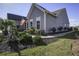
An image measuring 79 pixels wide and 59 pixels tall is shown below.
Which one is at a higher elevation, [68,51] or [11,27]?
[11,27]

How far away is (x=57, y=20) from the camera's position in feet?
14.0

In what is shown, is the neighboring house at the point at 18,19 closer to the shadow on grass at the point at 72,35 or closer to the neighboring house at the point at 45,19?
the neighboring house at the point at 45,19

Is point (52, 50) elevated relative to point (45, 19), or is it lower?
lower

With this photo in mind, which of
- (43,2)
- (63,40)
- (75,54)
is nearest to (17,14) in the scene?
(43,2)

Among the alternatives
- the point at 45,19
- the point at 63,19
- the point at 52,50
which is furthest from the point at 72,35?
the point at 45,19

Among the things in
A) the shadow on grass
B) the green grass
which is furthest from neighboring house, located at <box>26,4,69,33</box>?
the green grass

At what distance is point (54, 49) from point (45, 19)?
1.75 ft

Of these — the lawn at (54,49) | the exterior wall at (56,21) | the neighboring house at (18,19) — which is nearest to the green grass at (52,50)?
the lawn at (54,49)

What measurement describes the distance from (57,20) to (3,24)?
917 mm

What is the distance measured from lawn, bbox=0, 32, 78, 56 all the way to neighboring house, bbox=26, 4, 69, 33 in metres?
0.25

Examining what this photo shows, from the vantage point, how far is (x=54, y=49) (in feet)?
13.9

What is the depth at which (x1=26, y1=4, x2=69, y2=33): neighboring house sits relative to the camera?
4258 millimetres

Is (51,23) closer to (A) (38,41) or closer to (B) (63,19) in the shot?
(B) (63,19)

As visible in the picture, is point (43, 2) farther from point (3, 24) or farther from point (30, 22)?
point (3, 24)
